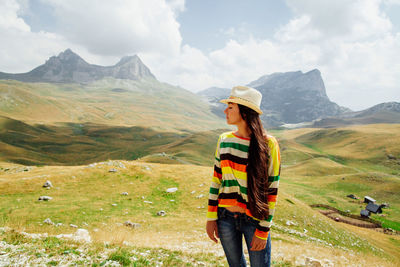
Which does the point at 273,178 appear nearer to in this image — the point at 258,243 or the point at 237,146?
the point at 237,146

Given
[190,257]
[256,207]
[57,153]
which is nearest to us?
[256,207]

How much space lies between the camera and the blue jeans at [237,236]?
4023mm

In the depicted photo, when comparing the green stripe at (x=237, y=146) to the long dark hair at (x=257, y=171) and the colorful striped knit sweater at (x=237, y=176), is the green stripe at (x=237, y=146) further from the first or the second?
the long dark hair at (x=257, y=171)

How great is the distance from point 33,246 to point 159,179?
22.3 meters

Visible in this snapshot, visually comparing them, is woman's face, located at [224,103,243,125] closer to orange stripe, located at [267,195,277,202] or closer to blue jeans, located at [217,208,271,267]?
orange stripe, located at [267,195,277,202]

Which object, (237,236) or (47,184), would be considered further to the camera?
(47,184)

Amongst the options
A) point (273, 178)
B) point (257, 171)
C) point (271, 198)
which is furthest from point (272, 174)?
point (271, 198)

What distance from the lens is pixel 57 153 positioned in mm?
131250

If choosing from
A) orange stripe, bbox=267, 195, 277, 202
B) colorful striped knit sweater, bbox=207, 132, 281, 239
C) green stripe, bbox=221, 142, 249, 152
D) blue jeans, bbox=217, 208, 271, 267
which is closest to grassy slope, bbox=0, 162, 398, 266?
blue jeans, bbox=217, 208, 271, 267

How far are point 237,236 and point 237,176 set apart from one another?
46.2 inches

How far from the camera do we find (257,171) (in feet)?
12.6

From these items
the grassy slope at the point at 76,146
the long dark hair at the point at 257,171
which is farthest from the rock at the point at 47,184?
the grassy slope at the point at 76,146

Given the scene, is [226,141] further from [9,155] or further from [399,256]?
[9,155]

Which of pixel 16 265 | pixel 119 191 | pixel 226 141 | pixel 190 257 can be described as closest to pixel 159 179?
pixel 119 191
